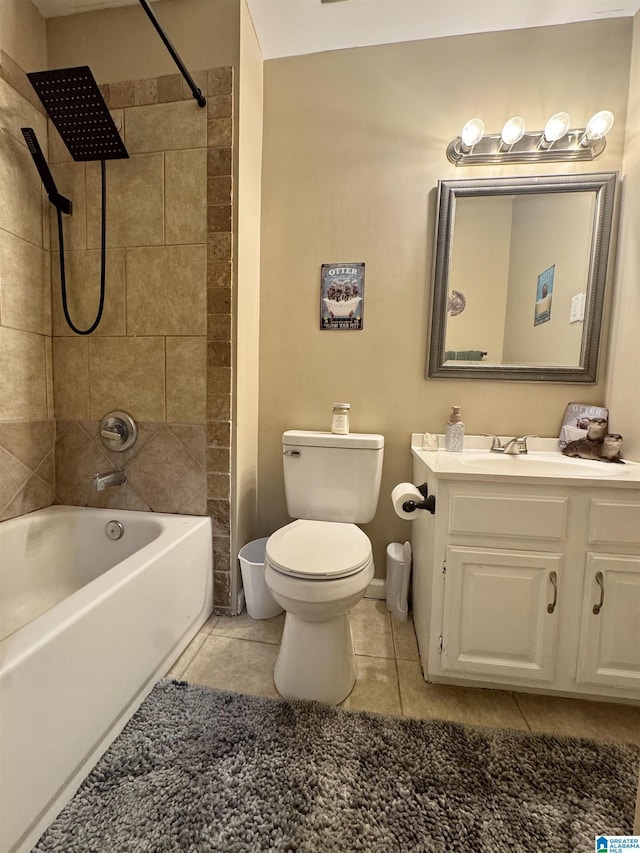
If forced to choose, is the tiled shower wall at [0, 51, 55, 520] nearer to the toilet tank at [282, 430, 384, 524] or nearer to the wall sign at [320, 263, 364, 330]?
the toilet tank at [282, 430, 384, 524]

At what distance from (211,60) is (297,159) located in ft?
1.51

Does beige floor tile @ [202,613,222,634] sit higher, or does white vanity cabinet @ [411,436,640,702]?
white vanity cabinet @ [411,436,640,702]

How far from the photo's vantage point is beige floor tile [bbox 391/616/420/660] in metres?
1.42

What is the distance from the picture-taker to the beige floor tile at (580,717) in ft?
3.64

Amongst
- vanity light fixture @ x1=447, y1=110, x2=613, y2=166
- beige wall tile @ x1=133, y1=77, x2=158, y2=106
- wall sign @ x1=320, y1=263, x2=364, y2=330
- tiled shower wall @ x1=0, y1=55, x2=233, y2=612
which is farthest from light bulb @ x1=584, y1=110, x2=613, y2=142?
beige wall tile @ x1=133, y1=77, x2=158, y2=106

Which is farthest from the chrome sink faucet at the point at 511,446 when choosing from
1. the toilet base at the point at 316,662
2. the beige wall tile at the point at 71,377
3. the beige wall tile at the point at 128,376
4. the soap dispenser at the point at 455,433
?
the beige wall tile at the point at 71,377

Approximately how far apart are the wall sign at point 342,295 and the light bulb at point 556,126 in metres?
0.86

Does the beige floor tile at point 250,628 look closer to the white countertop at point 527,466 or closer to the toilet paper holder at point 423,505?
the toilet paper holder at point 423,505

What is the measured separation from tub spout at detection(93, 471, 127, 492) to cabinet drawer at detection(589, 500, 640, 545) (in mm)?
1759

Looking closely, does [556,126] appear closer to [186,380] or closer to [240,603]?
[186,380]

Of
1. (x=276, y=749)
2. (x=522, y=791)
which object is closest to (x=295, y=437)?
(x=276, y=749)

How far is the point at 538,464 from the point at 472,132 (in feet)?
4.44

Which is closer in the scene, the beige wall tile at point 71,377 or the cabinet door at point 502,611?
the cabinet door at point 502,611

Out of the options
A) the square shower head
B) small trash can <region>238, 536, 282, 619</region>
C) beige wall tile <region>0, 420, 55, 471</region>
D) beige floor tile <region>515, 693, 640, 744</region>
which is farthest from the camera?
small trash can <region>238, 536, 282, 619</region>
